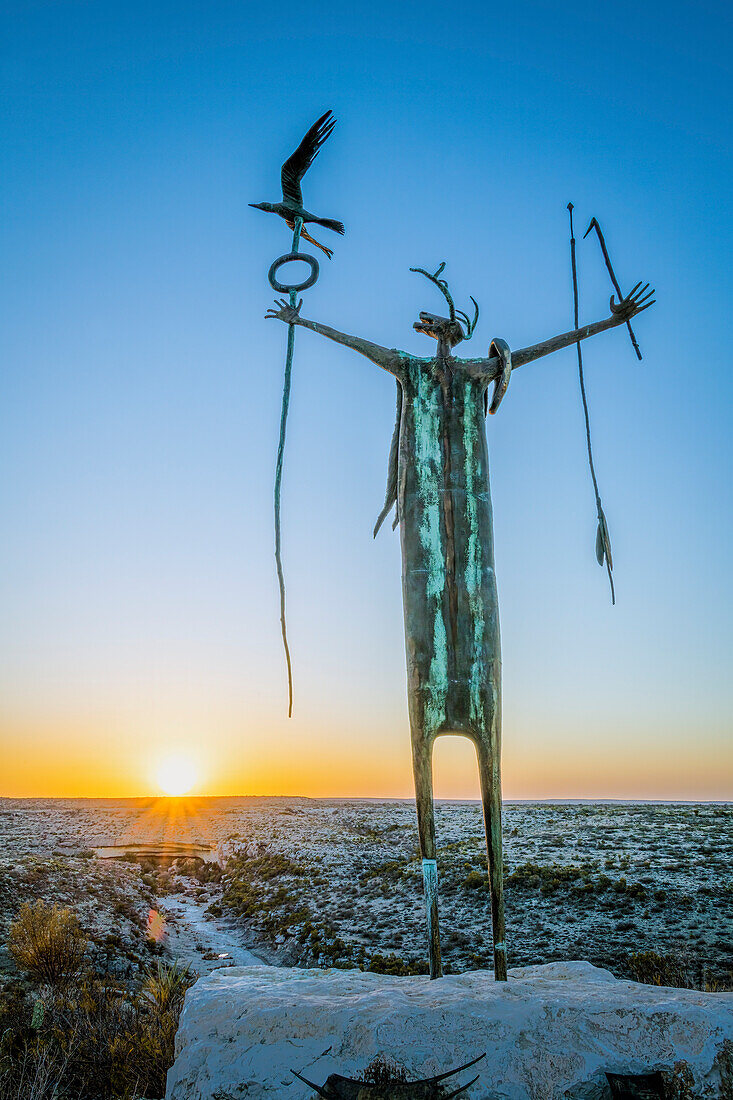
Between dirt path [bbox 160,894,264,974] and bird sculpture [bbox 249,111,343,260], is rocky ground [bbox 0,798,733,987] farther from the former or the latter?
bird sculpture [bbox 249,111,343,260]

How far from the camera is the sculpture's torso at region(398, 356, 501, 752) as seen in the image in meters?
5.17

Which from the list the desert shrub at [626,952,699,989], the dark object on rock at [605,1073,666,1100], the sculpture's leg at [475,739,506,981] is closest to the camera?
the dark object on rock at [605,1073,666,1100]

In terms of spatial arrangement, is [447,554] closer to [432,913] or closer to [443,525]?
[443,525]

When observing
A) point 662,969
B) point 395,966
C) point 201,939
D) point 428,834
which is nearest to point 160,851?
point 201,939

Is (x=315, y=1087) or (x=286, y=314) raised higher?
(x=286, y=314)

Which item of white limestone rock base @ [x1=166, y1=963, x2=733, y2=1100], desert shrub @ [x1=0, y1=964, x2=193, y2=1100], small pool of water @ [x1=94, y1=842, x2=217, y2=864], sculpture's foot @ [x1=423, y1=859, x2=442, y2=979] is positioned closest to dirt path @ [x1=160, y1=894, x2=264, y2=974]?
desert shrub @ [x1=0, y1=964, x2=193, y2=1100]

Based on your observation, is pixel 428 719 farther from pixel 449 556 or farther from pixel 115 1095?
pixel 115 1095

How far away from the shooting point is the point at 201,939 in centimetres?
1541

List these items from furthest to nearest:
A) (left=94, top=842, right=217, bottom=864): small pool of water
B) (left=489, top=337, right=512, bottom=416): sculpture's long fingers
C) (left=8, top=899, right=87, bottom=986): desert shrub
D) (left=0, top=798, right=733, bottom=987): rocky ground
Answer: (left=94, top=842, right=217, bottom=864): small pool of water < (left=0, top=798, right=733, bottom=987): rocky ground < (left=8, top=899, right=87, bottom=986): desert shrub < (left=489, top=337, right=512, bottom=416): sculpture's long fingers

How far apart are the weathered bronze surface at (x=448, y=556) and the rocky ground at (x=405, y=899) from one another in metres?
6.77

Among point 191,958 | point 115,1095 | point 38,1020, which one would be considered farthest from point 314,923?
point 115,1095

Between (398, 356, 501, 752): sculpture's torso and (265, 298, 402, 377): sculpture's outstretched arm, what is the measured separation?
0.11 metres

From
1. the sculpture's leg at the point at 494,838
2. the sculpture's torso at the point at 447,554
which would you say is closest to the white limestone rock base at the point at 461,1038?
the sculpture's leg at the point at 494,838

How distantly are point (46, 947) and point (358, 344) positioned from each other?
10361 millimetres
